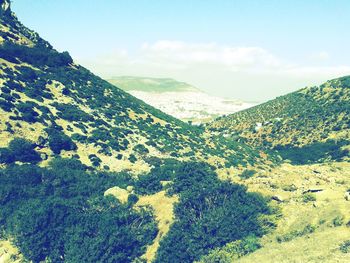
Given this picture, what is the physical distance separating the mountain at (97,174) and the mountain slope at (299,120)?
64.6ft

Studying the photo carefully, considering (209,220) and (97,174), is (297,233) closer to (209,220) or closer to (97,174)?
(209,220)

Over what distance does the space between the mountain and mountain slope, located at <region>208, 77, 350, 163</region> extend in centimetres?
1969

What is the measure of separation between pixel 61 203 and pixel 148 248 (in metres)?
11.3

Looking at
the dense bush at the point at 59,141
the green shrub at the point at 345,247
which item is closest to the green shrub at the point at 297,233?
the green shrub at the point at 345,247

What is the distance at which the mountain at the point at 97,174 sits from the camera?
34.2m

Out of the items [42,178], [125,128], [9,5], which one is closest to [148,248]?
[42,178]

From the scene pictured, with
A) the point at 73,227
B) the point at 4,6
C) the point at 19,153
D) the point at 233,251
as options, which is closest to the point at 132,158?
the point at 19,153

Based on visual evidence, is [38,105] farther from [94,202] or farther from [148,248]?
[148,248]

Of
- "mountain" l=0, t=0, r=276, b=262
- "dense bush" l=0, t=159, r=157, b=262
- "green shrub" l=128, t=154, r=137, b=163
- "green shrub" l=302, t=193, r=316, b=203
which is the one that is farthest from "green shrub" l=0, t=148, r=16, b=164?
"green shrub" l=302, t=193, r=316, b=203

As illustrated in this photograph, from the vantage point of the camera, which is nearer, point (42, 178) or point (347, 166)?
point (42, 178)

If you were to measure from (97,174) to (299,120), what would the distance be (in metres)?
76.7

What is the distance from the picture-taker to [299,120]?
11231 cm

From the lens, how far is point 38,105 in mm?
70562

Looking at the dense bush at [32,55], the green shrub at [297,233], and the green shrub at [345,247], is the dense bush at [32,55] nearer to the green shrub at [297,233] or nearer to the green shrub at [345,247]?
the green shrub at [297,233]
